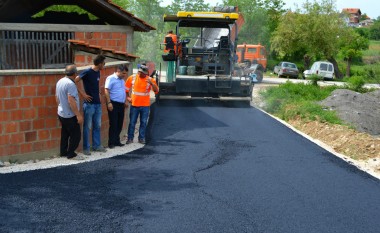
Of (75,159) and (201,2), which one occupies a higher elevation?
(201,2)

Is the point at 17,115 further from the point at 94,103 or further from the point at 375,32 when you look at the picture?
the point at 375,32

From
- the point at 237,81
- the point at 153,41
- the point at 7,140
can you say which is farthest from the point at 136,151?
the point at 153,41

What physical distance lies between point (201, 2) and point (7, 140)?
4732 cm

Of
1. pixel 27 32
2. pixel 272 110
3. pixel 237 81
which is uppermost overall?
pixel 27 32

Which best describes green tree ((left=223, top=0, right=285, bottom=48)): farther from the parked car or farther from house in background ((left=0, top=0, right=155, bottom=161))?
house in background ((left=0, top=0, right=155, bottom=161))

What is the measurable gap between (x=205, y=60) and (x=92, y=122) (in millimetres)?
7603

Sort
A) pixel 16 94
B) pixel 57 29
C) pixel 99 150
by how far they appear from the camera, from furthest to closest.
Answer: pixel 57 29 < pixel 99 150 < pixel 16 94

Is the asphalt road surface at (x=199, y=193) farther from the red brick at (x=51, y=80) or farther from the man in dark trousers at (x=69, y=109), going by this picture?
the red brick at (x=51, y=80)

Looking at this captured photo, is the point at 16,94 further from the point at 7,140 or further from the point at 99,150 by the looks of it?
the point at 99,150

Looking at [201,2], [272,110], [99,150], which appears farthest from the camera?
[201,2]

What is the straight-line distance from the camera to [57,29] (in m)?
10.7

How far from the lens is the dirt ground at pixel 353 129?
29.1ft

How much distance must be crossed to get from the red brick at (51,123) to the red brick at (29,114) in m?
0.26

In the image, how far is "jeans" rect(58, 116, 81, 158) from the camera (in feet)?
24.0
